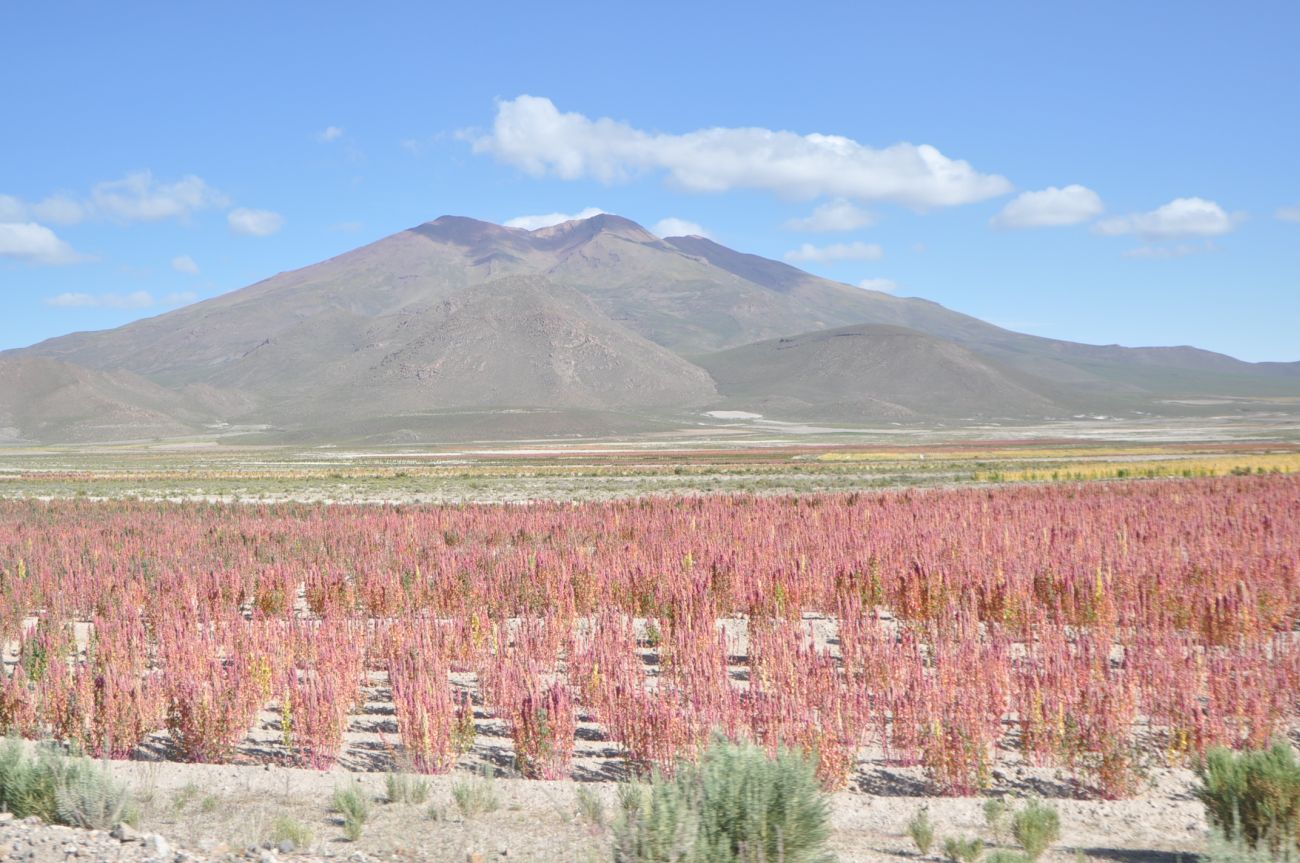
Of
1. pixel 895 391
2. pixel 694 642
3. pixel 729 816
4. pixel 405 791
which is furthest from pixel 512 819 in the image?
pixel 895 391

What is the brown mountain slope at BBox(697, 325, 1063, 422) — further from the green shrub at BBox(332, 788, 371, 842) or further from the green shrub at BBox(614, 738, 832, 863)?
the green shrub at BBox(614, 738, 832, 863)

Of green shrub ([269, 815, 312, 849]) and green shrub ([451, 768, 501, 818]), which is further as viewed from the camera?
green shrub ([451, 768, 501, 818])

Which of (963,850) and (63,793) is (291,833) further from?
(963,850)

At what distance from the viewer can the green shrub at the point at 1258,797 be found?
5.29m

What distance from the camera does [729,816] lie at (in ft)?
16.4

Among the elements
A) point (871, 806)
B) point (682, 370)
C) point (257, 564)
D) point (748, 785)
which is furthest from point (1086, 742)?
point (682, 370)

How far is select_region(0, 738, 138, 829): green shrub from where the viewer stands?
18.4 feet

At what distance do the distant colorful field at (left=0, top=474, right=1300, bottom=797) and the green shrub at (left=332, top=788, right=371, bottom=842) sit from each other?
2.30 ft

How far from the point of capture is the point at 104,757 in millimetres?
7238

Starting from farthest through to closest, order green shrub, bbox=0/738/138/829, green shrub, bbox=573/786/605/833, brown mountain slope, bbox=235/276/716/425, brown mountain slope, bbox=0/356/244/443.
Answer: brown mountain slope, bbox=235/276/716/425
brown mountain slope, bbox=0/356/244/443
green shrub, bbox=573/786/605/833
green shrub, bbox=0/738/138/829

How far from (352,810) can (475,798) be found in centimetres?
64

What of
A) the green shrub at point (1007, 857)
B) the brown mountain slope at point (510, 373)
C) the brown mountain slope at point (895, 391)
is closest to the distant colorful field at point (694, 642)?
the green shrub at point (1007, 857)

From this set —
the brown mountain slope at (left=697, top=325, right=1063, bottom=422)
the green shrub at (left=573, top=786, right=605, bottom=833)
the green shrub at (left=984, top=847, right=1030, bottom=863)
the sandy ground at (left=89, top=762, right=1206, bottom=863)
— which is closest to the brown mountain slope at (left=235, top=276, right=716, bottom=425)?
the brown mountain slope at (left=697, top=325, right=1063, bottom=422)

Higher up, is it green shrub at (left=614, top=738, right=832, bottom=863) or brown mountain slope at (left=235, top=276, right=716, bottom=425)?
brown mountain slope at (left=235, top=276, right=716, bottom=425)
